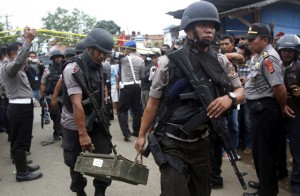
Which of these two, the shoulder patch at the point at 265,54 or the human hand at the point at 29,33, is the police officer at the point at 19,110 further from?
the shoulder patch at the point at 265,54

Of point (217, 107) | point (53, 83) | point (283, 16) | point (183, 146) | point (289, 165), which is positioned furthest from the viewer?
Result: point (283, 16)

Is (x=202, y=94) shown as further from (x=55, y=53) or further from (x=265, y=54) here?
(x=55, y=53)

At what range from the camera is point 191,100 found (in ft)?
8.51

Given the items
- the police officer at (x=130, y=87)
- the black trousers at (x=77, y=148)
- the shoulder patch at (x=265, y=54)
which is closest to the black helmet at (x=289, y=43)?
the shoulder patch at (x=265, y=54)

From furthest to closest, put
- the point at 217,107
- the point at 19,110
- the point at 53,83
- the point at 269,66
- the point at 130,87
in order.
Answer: the point at 130,87 → the point at 53,83 → the point at 19,110 → the point at 269,66 → the point at 217,107

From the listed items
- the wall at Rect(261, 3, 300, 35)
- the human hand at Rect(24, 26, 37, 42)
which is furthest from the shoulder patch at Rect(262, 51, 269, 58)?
the wall at Rect(261, 3, 300, 35)

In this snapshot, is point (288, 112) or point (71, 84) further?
point (288, 112)

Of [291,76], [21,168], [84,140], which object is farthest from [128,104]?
[291,76]

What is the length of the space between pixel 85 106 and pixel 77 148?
1.65ft

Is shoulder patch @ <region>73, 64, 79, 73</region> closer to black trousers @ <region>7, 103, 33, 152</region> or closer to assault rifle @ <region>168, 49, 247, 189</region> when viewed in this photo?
assault rifle @ <region>168, 49, 247, 189</region>

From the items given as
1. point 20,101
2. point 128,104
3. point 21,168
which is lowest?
point 21,168

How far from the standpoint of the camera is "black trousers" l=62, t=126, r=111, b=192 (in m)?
3.65

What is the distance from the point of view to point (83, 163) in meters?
3.02

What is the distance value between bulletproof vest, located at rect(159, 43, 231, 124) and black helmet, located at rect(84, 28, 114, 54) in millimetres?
1110
